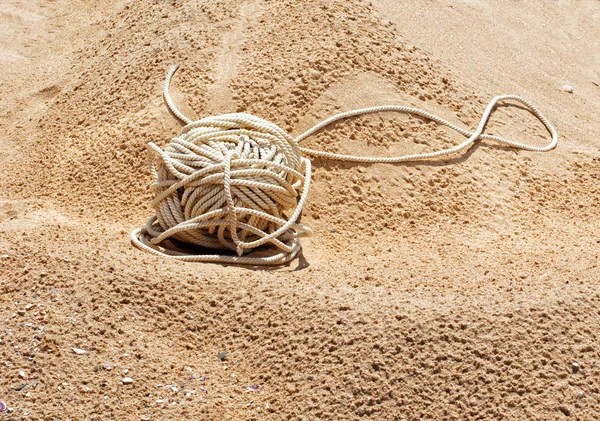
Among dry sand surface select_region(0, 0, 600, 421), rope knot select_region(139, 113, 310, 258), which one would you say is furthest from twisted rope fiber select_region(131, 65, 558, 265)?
dry sand surface select_region(0, 0, 600, 421)

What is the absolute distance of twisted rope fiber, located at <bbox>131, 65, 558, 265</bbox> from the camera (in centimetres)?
386

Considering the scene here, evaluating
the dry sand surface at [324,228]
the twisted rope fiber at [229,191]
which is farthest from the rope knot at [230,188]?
the dry sand surface at [324,228]

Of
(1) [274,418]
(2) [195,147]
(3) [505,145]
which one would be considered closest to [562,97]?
(3) [505,145]

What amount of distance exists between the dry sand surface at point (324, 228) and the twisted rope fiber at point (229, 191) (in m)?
0.15

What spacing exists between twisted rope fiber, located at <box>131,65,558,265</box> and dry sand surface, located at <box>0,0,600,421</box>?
0.50ft

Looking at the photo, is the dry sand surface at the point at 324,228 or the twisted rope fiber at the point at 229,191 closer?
the dry sand surface at the point at 324,228

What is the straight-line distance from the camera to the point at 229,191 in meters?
3.82

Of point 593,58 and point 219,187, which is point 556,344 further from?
point 593,58

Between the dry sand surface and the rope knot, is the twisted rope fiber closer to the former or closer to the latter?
the rope knot

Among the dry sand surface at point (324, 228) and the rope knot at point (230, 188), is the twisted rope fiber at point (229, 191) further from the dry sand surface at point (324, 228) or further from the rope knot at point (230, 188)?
the dry sand surface at point (324, 228)

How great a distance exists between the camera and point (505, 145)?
192 inches

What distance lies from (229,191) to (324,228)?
25.3 inches

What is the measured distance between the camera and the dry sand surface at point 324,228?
115 inches

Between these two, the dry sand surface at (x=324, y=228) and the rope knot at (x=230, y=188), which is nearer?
the dry sand surface at (x=324, y=228)
